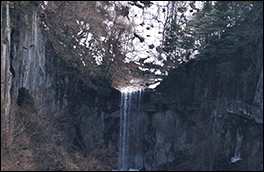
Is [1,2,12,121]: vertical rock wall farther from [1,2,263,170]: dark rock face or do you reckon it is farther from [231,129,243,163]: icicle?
[231,129,243,163]: icicle

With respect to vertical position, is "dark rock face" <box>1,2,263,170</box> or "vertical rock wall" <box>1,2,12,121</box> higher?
"vertical rock wall" <box>1,2,12,121</box>

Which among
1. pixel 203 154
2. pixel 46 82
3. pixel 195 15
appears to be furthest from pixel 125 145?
pixel 195 15

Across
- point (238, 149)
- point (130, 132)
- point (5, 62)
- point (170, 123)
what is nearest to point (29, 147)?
point (5, 62)

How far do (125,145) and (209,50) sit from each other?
9.06 meters

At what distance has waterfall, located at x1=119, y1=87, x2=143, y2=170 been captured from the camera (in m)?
18.4

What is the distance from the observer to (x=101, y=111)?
18.6 m

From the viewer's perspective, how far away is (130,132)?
18.8m

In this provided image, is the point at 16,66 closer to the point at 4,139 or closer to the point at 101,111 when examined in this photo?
the point at 4,139

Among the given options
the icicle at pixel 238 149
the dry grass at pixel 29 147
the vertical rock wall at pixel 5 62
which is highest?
the vertical rock wall at pixel 5 62

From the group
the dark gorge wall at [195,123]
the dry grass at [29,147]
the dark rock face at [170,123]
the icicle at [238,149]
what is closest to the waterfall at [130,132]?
the dark rock face at [170,123]

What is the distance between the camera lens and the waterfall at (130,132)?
726 inches

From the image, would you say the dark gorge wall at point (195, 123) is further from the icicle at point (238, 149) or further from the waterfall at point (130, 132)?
the waterfall at point (130, 132)

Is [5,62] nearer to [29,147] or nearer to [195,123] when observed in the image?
[29,147]

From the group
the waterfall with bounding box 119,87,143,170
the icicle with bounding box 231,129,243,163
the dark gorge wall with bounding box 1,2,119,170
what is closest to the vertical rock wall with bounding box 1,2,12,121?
the dark gorge wall with bounding box 1,2,119,170
